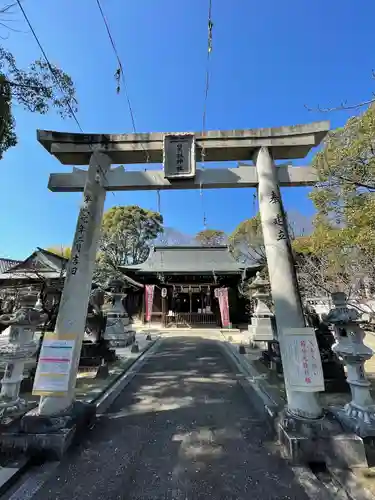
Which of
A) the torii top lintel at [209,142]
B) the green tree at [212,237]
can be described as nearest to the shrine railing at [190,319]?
the torii top lintel at [209,142]

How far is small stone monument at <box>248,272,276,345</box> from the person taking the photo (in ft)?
36.6

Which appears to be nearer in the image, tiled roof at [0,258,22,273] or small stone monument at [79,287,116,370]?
A: small stone monument at [79,287,116,370]

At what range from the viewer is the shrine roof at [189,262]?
18875 mm

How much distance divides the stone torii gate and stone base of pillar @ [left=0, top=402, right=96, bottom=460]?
4.65ft

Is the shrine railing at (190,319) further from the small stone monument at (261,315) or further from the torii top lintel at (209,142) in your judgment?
the torii top lintel at (209,142)

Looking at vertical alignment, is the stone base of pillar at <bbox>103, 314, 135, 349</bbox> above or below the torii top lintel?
below

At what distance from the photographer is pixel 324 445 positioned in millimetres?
3020

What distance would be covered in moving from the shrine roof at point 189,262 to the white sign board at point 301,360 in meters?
14.4

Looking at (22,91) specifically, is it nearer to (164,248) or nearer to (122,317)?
(122,317)

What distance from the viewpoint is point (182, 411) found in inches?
181

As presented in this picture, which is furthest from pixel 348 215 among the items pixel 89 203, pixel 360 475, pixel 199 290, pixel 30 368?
pixel 199 290

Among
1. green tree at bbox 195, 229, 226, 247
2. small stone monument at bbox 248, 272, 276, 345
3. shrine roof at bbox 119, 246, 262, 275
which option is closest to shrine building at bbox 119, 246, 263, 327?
shrine roof at bbox 119, 246, 262, 275

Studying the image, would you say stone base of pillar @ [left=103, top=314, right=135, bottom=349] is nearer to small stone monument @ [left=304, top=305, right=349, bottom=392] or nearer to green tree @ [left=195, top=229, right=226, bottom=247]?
small stone monument @ [left=304, top=305, right=349, bottom=392]

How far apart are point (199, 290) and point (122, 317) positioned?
862 centimetres
